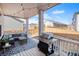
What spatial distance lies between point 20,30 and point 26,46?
310mm

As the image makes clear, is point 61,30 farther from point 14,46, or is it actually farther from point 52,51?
point 14,46

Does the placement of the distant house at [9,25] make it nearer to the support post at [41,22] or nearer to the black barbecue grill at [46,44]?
the support post at [41,22]

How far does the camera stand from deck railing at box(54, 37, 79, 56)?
7.08ft

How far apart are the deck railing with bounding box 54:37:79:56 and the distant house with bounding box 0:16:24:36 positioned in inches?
27.9

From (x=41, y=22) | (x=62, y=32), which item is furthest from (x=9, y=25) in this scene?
(x=62, y=32)

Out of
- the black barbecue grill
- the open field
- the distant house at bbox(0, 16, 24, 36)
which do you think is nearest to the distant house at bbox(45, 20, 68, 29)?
the open field

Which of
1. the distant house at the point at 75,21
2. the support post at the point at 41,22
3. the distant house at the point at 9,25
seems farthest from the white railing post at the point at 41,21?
the distant house at the point at 75,21

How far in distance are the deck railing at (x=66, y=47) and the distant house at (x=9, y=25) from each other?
27.9 inches

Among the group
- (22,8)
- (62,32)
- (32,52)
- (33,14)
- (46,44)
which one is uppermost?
(22,8)

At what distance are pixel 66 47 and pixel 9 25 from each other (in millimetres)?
1079

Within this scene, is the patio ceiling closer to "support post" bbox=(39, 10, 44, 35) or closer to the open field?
"support post" bbox=(39, 10, 44, 35)

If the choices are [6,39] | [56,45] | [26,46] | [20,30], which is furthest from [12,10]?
[56,45]

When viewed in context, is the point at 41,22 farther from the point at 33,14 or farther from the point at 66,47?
the point at 66,47

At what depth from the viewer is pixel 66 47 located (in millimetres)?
2193
